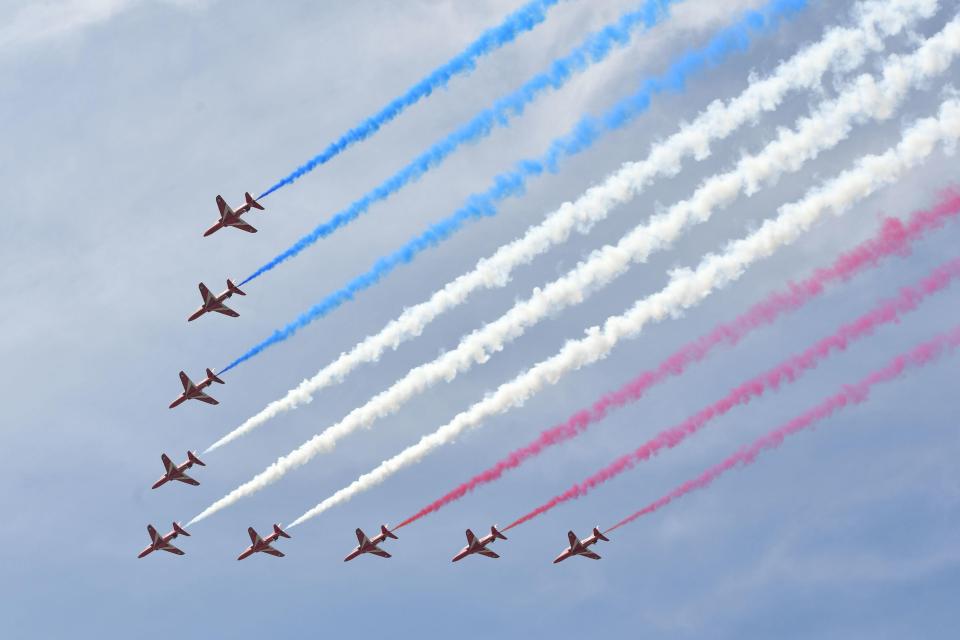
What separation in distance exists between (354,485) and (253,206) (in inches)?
497

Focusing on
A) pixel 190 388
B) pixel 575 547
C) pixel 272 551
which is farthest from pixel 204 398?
pixel 575 547

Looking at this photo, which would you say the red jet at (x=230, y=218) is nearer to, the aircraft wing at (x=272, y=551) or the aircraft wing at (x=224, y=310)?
the aircraft wing at (x=224, y=310)

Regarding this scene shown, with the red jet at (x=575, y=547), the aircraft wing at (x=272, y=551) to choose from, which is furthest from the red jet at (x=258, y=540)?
the red jet at (x=575, y=547)

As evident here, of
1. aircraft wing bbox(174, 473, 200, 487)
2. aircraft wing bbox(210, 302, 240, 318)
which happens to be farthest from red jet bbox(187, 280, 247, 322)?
aircraft wing bbox(174, 473, 200, 487)

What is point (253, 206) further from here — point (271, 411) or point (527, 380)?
point (527, 380)

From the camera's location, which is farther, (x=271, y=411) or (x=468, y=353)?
(x=271, y=411)

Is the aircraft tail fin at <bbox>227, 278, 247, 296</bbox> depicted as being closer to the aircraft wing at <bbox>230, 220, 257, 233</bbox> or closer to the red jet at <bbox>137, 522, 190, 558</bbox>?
the aircraft wing at <bbox>230, 220, 257, 233</bbox>

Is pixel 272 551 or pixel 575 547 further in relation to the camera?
pixel 272 551

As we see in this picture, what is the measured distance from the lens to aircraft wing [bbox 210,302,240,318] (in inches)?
2581

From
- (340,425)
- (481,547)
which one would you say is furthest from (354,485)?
(481,547)

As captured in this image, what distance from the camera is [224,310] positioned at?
65.9m

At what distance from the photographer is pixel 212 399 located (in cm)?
6962

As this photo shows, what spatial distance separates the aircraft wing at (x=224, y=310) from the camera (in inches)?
2581

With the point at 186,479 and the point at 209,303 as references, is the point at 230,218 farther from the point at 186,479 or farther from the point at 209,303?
the point at 186,479
